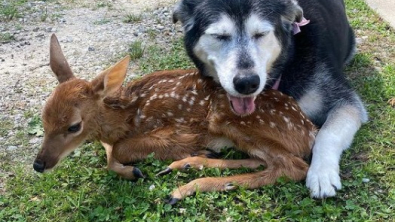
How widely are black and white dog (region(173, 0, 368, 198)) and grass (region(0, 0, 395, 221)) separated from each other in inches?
5.6

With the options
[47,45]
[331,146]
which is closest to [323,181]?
[331,146]

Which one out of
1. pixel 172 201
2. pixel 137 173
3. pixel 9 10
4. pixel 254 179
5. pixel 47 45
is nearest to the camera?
pixel 172 201

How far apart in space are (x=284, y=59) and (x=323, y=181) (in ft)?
4.11

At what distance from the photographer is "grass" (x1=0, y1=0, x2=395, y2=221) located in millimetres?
3545

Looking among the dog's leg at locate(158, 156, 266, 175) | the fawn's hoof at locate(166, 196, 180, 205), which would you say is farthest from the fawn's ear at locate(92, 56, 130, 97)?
the fawn's hoof at locate(166, 196, 180, 205)

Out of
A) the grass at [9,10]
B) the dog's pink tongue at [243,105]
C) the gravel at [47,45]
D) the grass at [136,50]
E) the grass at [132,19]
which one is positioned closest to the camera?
the dog's pink tongue at [243,105]

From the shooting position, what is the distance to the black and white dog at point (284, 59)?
3895 millimetres

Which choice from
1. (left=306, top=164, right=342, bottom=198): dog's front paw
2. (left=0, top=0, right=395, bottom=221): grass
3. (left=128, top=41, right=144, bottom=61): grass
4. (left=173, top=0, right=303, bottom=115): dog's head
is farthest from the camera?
(left=128, top=41, right=144, bottom=61): grass

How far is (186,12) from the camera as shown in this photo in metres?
4.44

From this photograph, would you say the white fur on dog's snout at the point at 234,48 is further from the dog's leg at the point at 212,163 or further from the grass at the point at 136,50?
the grass at the point at 136,50

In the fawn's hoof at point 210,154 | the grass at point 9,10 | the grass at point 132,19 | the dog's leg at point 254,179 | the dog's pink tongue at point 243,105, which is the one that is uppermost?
the dog's pink tongue at point 243,105

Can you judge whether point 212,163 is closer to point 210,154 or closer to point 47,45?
point 210,154

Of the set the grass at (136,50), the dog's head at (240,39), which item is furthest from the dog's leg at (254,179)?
the grass at (136,50)

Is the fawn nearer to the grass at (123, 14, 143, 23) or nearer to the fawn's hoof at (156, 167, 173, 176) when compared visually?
the fawn's hoof at (156, 167, 173, 176)
